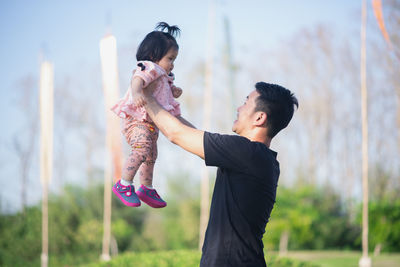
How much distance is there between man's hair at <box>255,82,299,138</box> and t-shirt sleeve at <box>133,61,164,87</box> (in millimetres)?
578

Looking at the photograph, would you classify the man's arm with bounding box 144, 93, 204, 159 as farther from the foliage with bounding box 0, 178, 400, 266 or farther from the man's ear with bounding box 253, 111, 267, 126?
the foliage with bounding box 0, 178, 400, 266

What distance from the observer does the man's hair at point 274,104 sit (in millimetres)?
2604

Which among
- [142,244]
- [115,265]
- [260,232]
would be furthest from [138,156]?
[142,244]

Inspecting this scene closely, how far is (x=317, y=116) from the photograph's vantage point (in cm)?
2220

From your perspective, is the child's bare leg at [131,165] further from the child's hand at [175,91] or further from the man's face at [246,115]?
the man's face at [246,115]

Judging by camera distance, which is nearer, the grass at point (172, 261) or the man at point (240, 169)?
the man at point (240, 169)

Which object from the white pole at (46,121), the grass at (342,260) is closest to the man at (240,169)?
the grass at (342,260)

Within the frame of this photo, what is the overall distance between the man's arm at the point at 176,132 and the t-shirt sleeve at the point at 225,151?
0.13ft

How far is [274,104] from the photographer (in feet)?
8.54

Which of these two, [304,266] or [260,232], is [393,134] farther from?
[260,232]

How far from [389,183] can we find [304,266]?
15095 millimetres

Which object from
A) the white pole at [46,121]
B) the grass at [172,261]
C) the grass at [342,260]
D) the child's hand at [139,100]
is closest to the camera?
the child's hand at [139,100]

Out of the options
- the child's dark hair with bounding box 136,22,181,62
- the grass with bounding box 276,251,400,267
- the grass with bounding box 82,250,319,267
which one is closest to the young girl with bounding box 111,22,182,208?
the child's dark hair with bounding box 136,22,181,62

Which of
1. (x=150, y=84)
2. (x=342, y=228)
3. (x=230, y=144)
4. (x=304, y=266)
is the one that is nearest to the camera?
(x=230, y=144)
